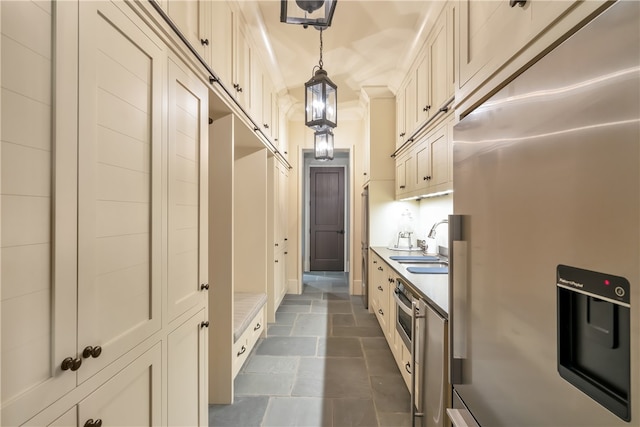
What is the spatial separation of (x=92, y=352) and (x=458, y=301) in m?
1.11

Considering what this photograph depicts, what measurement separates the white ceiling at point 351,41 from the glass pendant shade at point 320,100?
663 mm

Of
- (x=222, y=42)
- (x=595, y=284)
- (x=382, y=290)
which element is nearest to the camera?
(x=595, y=284)

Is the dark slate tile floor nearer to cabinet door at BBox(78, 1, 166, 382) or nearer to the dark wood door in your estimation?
cabinet door at BBox(78, 1, 166, 382)

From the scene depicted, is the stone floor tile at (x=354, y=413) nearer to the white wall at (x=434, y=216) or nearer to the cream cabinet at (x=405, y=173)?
the white wall at (x=434, y=216)

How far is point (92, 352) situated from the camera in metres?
0.73

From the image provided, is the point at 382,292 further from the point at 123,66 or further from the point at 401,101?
the point at 123,66

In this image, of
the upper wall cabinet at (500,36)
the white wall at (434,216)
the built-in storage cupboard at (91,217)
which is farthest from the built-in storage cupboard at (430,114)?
the built-in storage cupboard at (91,217)

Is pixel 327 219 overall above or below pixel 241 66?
below

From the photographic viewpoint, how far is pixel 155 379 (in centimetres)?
104

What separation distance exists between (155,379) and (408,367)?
5.19 feet

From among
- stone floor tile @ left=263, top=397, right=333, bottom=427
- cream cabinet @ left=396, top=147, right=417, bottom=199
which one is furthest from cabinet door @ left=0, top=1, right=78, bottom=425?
cream cabinet @ left=396, top=147, right=417, bottom=199

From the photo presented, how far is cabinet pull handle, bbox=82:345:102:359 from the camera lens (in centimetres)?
72

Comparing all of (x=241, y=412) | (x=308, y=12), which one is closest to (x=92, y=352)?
(x=241, y=412)

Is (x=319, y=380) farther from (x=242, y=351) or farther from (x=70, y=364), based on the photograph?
(x=70, y=364)
